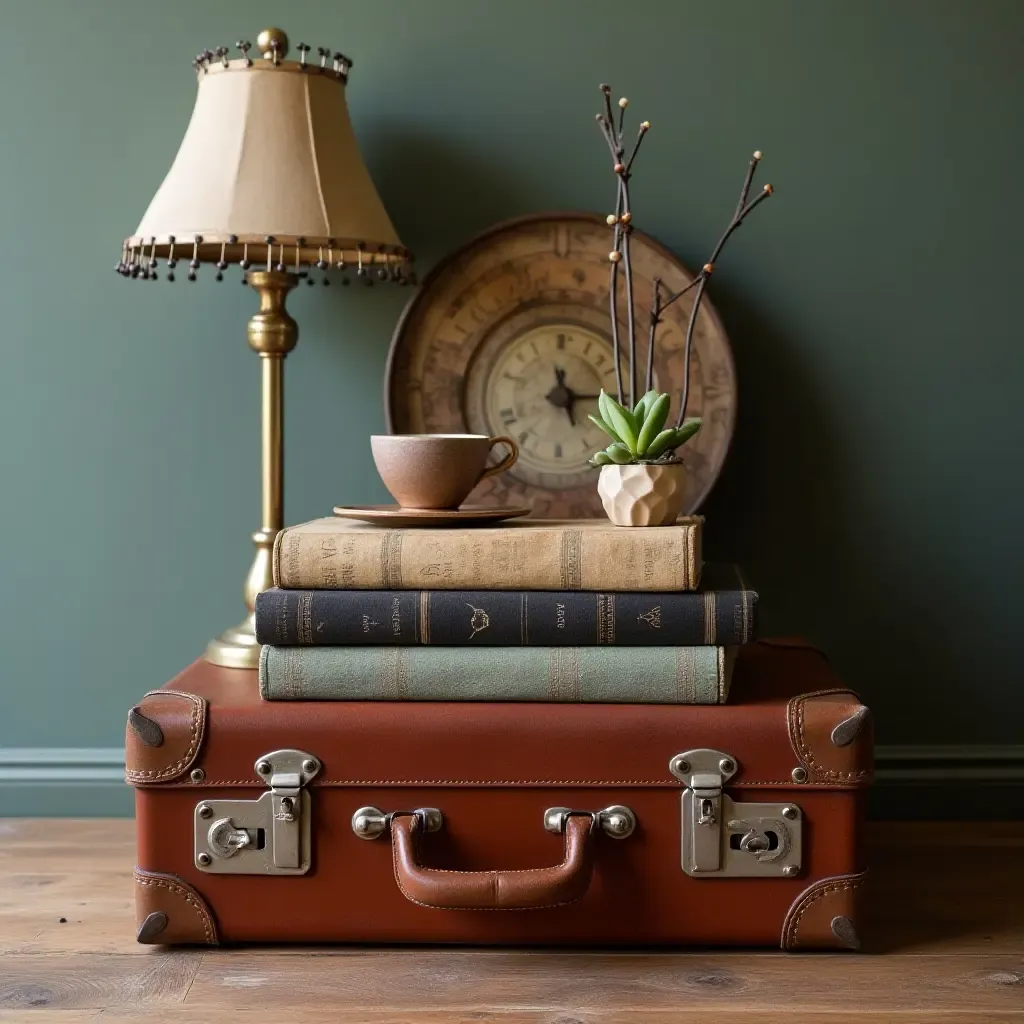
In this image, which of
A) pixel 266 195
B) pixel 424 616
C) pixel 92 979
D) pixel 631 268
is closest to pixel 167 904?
pixel 92 979

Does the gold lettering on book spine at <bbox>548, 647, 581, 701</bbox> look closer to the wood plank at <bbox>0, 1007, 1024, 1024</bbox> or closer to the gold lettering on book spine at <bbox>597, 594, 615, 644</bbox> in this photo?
the gold lettering on book spine at <bbox>597, 594, 615, 644</bbox>

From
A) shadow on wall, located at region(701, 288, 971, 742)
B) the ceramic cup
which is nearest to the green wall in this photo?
shadow on wall, located at region(701, 288, 971, 742)

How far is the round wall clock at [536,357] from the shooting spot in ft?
5.07

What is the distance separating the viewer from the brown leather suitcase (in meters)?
1.14

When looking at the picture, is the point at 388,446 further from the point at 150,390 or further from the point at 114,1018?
the point at 114,1018

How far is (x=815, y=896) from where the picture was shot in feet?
3.76

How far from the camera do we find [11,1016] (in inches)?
40.7

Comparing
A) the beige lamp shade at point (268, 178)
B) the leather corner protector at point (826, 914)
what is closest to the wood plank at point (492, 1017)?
the leather corner protector at point (826, 914)

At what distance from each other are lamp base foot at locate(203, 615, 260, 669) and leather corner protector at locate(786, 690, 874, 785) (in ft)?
1.93

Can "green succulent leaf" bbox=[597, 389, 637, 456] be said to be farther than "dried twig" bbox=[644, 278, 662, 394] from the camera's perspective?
No

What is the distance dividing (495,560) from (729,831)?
13.1 inches

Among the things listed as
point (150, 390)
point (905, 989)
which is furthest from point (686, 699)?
point (150, 390)

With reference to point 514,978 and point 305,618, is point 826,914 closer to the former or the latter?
point 514,978

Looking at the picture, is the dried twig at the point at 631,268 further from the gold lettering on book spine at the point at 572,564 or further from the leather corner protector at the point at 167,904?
the leather corner protector at the point at 167,904
